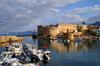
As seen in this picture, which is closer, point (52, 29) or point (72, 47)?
point (72, 47)

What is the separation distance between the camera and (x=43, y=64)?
9.30 meters

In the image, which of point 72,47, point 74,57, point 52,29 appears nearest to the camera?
point 74,57

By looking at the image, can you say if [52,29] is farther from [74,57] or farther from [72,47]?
[74,57]

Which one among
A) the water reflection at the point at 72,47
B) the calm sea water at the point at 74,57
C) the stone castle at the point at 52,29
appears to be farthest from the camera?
the stone castle at the point at 52,29

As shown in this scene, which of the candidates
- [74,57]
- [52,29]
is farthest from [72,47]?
[52,29]

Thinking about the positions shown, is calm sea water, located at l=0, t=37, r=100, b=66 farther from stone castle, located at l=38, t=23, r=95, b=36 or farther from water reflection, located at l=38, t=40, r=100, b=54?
stone castle, located at l=38, t=23, r=95, b=36

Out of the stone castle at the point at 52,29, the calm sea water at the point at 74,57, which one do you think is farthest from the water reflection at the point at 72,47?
the stone castle at the point at 52,29

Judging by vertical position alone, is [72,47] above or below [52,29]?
below

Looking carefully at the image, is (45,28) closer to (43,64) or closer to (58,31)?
(58,31)

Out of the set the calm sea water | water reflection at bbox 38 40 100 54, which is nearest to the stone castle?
water reflection at bbox 38 40 100 54

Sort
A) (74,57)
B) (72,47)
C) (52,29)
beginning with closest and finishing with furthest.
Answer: (74,57) < (72,47) < (52,29)

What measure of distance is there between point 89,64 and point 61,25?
53447 mm

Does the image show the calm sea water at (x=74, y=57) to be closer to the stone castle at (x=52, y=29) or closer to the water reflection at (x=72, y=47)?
the water reflection at (x=72, y=47)

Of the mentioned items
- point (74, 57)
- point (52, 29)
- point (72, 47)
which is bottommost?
point (74, 57)
